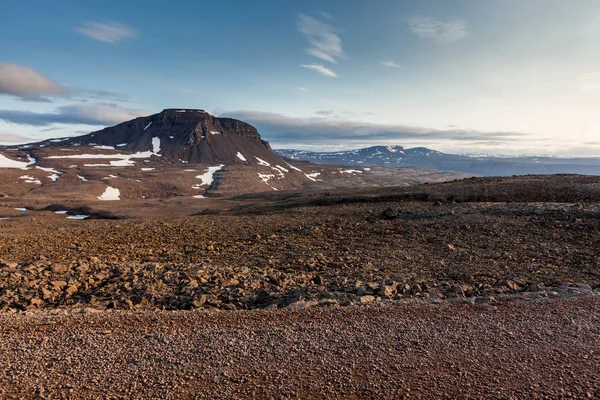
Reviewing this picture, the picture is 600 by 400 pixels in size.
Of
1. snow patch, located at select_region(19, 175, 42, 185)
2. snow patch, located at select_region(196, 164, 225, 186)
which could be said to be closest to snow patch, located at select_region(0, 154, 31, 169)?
snow patch, located at select_region(19, 175, 42, 185)

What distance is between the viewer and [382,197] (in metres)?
41.0

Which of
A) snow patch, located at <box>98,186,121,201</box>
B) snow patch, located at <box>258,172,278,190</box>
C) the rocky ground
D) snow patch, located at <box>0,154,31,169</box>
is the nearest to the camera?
the rocky ground

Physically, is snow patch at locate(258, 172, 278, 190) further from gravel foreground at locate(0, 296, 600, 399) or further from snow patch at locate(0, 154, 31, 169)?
gravel foreground at locate(0, 296, 600, 399)

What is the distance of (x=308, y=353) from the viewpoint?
7262mm

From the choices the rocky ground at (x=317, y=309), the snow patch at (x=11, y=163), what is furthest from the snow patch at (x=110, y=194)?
the rocky ground at (x=317, y=309)

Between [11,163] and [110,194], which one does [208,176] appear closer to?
→ [110,194]

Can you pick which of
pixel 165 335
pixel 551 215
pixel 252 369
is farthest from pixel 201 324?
pixel 551 215

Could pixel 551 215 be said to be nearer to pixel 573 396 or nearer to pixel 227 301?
pixel 573 396

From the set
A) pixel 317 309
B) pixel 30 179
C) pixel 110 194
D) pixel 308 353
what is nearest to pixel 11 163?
pixel 30 179

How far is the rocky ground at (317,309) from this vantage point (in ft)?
21.2

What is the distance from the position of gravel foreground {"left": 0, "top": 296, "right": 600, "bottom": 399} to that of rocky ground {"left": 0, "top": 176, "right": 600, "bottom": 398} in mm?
38

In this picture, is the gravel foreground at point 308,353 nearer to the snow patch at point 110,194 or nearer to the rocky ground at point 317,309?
the rocky ground at point 317,309

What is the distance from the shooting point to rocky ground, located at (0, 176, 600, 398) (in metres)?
6.45

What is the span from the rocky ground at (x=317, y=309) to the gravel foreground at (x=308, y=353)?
4 centimetres
